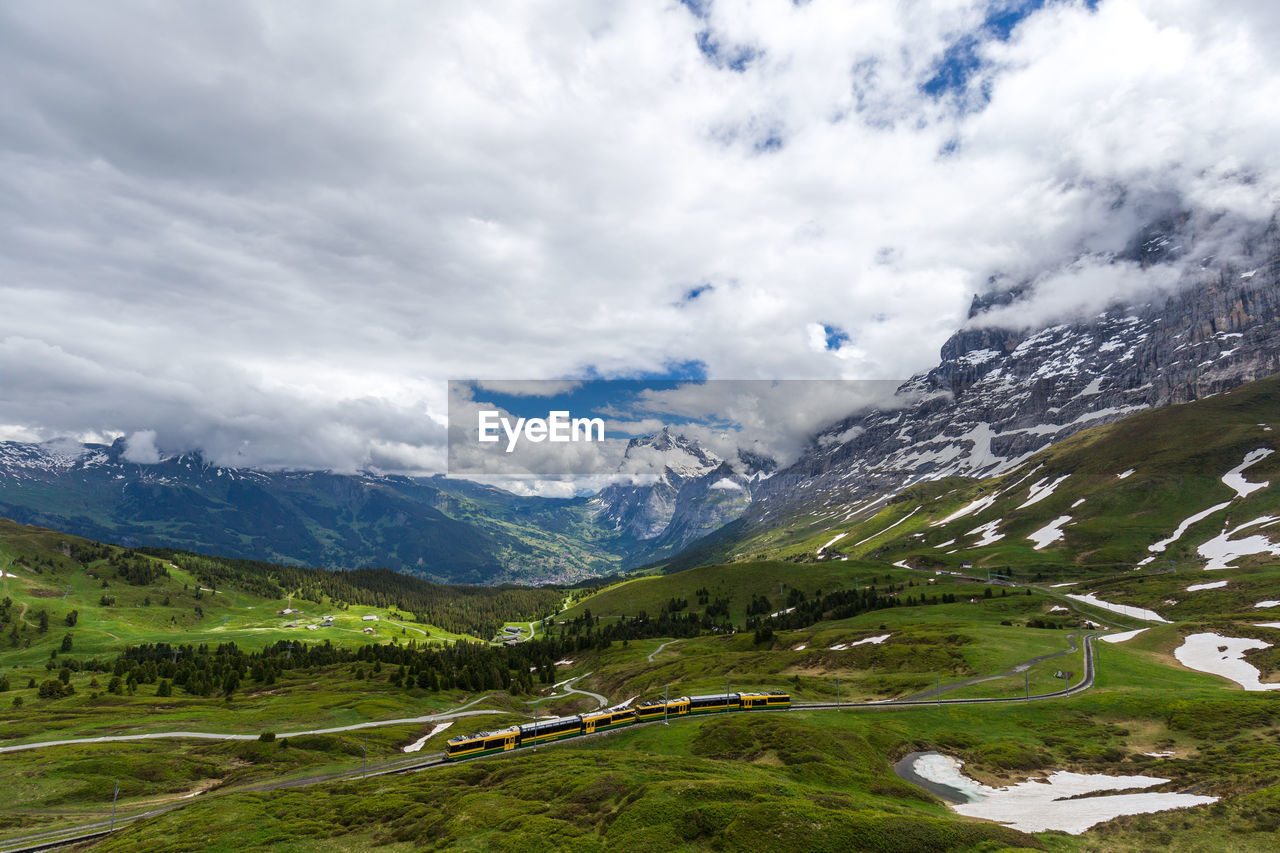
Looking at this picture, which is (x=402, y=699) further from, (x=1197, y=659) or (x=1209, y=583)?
(x=1209, y=583)

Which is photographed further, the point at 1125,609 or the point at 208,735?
the point at 1125,609

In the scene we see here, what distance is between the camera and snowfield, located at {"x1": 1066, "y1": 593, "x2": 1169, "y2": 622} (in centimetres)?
15838

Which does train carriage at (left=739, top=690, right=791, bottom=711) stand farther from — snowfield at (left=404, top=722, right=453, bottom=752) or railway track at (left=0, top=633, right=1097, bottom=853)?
snowfield at (left=404, top=722, right=453, bottom=752)

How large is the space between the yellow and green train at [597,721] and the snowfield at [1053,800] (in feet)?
103

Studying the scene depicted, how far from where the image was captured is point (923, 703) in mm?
91250

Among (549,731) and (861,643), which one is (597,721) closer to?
(549,731)

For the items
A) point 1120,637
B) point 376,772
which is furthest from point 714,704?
point 1120,637

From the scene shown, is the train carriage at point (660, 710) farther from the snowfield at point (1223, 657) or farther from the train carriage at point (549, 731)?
the snowfield at point (1223, 657)

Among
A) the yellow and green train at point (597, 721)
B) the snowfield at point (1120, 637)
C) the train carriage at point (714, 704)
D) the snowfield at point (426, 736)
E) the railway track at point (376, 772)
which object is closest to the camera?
the railway track at point (376, 772)

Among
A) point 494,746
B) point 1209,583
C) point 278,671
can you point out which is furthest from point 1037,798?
point 278,671

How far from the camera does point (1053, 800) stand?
2128 inches

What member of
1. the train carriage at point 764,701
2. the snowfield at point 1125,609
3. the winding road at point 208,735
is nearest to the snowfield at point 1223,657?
the snowfield at point 1125,609

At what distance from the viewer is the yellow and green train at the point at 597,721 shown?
83562mm

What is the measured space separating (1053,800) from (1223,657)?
82.8 meters
